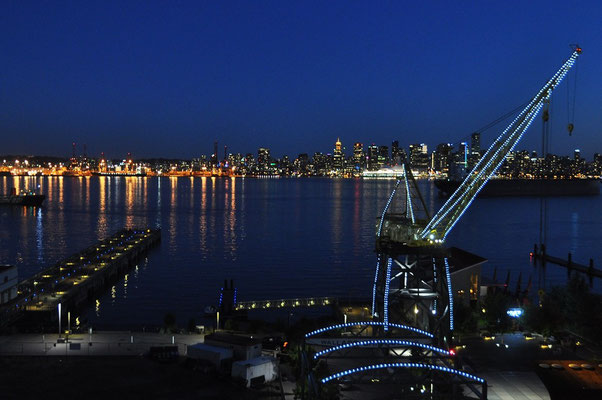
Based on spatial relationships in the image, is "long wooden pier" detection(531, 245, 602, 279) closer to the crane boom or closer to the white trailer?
the crane boom

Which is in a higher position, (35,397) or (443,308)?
(443,308)

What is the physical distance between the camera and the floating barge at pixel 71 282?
27.6 meters

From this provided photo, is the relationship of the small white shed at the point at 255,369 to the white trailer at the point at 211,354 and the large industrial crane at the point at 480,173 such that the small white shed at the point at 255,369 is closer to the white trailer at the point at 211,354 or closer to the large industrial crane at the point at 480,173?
the white trailer at the point at 211,354

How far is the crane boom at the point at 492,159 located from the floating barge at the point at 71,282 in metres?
18.0

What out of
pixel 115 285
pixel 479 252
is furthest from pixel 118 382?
pixel 479 252

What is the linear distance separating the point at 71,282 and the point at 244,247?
961 inches

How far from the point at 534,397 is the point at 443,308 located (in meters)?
6.15

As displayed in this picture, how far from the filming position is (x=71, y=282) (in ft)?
113

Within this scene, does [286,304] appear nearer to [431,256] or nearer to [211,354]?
[431,256]

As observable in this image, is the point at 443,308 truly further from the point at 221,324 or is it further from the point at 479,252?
the point at 479,252

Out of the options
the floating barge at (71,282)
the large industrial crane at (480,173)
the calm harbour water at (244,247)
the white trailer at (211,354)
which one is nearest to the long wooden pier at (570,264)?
the calm harbour water at (244,247)

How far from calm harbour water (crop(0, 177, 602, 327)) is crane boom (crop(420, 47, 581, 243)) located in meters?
14.0

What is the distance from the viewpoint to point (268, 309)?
3192cm

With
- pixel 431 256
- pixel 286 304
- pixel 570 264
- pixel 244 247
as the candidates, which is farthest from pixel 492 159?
pixel 244 247
